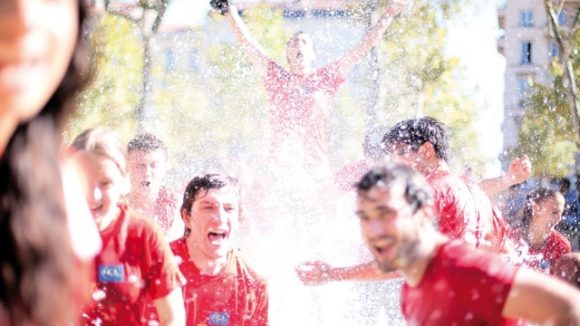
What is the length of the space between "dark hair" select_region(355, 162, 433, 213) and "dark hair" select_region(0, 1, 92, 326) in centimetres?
171

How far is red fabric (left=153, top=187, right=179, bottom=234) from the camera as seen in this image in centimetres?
676

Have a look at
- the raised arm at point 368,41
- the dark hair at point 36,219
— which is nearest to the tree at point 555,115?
the raised arm at point 368,41

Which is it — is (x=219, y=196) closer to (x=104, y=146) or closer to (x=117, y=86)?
(x=104, y=146)

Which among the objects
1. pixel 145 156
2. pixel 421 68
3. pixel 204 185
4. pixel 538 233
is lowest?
pixel 538 233

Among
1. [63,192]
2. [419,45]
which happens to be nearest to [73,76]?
[63,192]

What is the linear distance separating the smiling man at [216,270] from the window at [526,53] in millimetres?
50380

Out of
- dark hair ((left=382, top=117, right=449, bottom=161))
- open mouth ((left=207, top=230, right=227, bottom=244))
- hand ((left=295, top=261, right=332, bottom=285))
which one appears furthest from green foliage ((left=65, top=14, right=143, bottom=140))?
hand ((left=295, top=261, right=332, bottom=285))

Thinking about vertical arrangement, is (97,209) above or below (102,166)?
below

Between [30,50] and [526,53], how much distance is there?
55645 mm

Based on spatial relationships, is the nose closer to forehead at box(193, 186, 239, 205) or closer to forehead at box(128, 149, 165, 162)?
forehead at box(193, 186, 239, 205)

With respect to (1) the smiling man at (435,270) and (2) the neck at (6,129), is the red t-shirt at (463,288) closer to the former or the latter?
(1) the smiling man at (435,270)

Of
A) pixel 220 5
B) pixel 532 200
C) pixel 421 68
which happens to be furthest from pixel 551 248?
pixel 421 68

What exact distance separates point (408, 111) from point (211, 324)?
18879 mm

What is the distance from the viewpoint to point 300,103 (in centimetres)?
716
